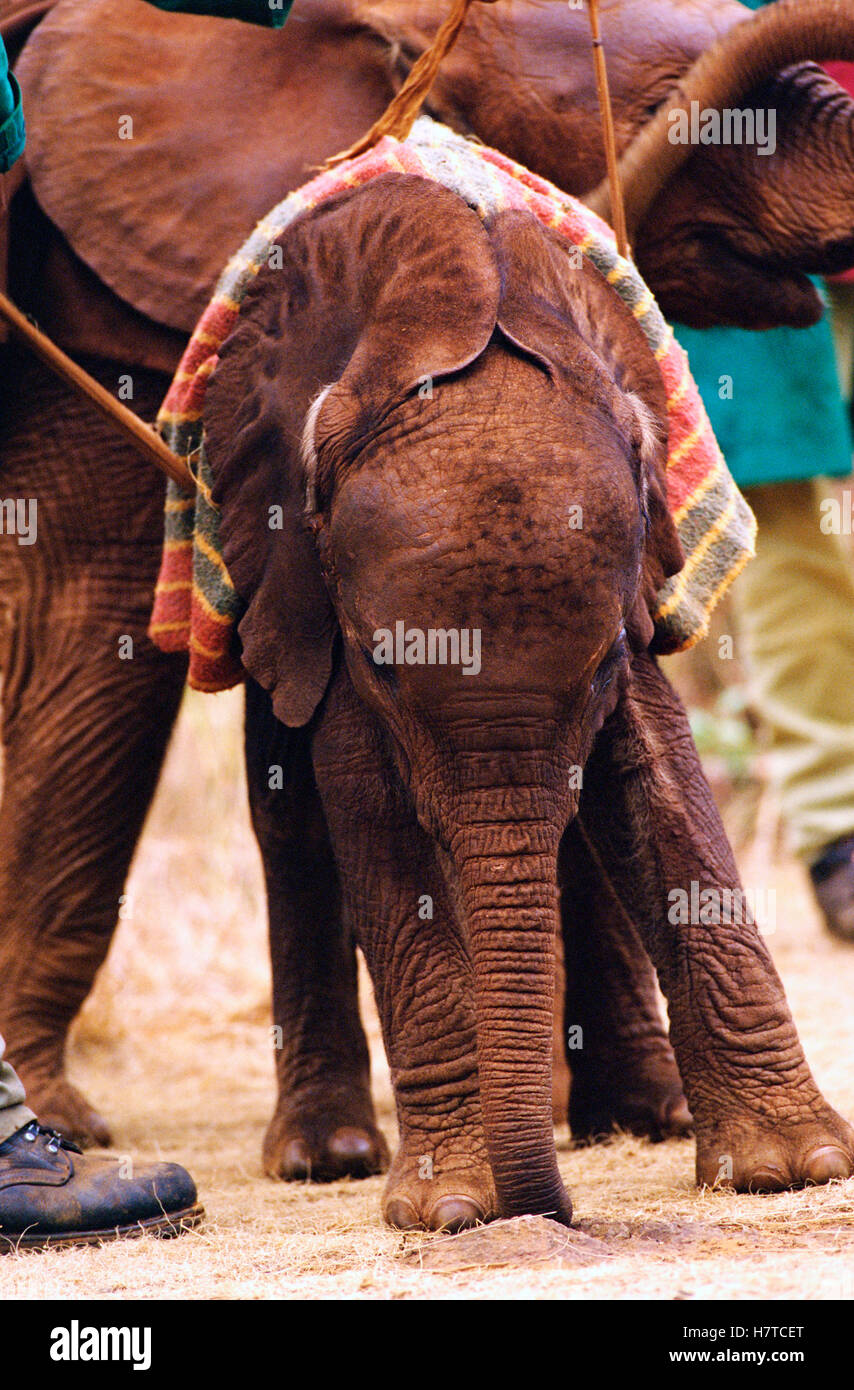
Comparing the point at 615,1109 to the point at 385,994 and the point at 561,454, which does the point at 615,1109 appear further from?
the point at 561,454

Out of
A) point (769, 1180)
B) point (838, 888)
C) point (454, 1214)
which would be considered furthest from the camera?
point (838, 888)

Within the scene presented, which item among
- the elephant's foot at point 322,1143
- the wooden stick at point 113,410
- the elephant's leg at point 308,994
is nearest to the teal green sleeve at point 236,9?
the wooden stick at point 113,410

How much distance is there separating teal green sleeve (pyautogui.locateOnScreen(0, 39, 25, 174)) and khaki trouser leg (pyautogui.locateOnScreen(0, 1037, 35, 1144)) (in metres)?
1.67

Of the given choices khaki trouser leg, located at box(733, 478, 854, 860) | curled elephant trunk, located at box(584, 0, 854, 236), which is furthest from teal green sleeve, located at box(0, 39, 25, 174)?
khaki trouser leg, located at box(733, 478, 854, 860)

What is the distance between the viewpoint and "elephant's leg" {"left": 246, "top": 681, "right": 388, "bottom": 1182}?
13.7ft

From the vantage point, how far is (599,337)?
3.53m

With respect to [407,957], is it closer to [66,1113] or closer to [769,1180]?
[769,1180]

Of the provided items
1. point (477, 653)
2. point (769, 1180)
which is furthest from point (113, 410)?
point (769, 1180)

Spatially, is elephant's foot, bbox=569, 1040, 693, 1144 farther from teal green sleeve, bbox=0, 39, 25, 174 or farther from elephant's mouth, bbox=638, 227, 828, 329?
teal green sleeve, bbox=0, 39, 25, 174

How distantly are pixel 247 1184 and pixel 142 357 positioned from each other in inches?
73.2

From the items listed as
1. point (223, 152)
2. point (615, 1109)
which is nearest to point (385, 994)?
point (615, 1109)

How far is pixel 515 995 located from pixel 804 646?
4680mm

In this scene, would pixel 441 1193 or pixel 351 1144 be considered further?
pixel 351 1144

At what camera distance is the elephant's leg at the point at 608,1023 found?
14.2 ft
